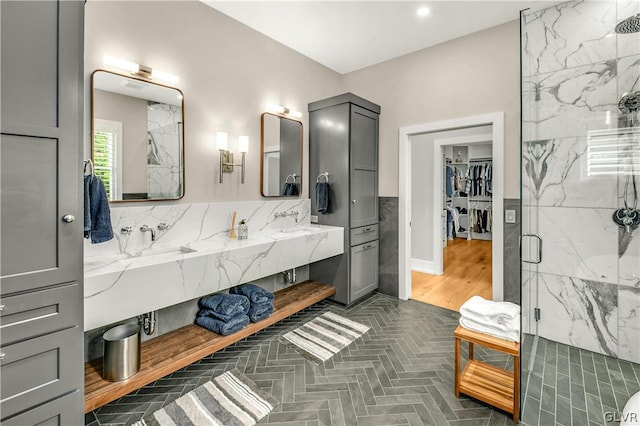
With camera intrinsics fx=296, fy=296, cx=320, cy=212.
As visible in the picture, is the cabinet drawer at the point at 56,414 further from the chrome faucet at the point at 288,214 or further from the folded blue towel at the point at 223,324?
the chrome faucet at the point at 288,214

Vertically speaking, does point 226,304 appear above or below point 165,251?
below

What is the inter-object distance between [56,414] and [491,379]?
260 cm

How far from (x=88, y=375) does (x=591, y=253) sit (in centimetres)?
396

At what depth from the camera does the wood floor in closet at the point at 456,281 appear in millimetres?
3984

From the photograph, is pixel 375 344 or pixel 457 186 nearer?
pixel 375 344

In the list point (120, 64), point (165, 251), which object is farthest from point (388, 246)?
point (120, 64)

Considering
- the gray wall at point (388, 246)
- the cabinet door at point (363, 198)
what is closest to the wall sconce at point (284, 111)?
the cabinet door at point (363, 198)

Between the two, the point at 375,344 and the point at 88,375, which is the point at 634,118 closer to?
the point at 375,344

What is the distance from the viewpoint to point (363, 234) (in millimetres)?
3900

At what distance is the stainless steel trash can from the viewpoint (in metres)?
1.95

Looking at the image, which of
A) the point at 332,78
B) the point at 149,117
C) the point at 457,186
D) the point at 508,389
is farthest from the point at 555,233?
the point at 457,186

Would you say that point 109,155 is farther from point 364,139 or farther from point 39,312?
point 364,139

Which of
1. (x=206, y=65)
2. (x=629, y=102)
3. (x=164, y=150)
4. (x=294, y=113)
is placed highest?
(x=206, y=65)

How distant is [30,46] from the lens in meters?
1.35
